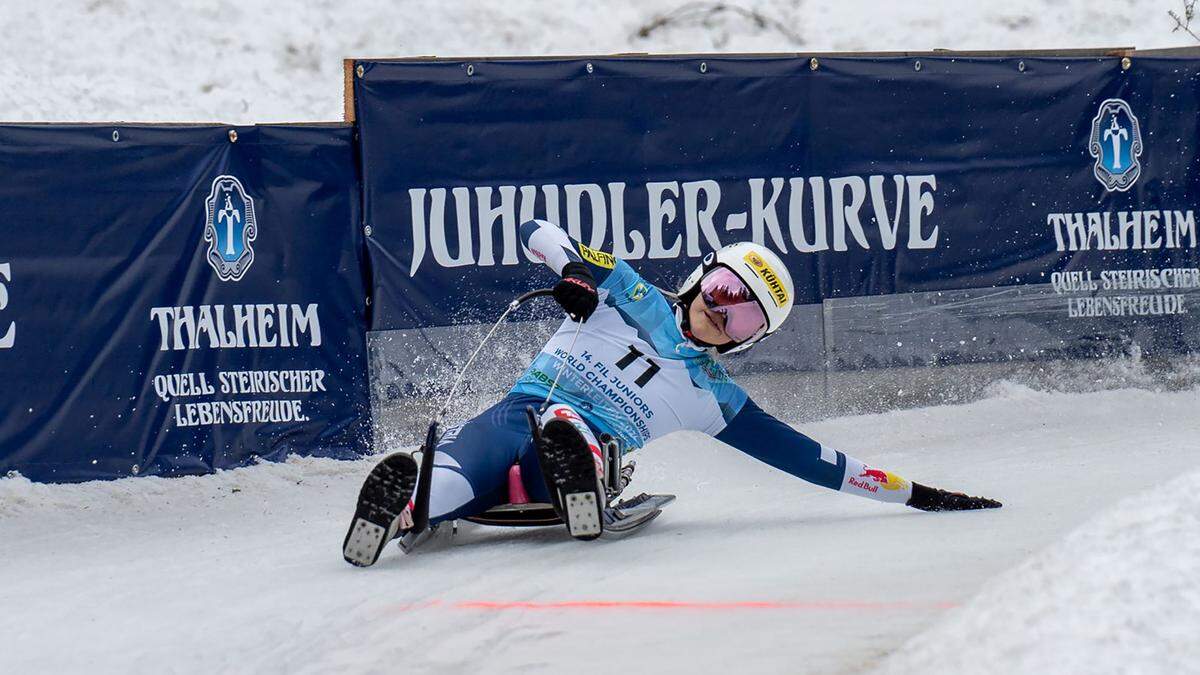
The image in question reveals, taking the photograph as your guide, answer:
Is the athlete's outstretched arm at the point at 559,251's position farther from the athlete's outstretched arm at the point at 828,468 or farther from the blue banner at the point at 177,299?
the blue banner at the point at 177,299

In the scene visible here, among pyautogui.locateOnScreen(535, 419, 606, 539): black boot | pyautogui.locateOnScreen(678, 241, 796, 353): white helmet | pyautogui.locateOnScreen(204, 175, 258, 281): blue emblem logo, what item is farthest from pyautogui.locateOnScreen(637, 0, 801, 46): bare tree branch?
pyautogui.locateOnScreen(535, 419, 606, 539): black boot

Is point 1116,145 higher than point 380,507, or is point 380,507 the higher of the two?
point 1116,145

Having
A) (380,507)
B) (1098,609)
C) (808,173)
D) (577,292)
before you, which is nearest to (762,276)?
(577,292)

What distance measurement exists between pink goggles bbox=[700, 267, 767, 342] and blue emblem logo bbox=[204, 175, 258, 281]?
3.07 meters

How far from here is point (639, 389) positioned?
15.4ft

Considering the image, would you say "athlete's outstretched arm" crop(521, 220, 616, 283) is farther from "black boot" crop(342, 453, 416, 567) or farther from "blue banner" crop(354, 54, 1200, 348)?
"blue banner" crop(354, 54, 1200, 348)

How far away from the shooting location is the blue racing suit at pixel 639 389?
461 cm

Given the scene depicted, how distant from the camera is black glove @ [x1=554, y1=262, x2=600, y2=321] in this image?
434cm

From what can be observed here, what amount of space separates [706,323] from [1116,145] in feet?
13.9

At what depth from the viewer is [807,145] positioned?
734 centimetres

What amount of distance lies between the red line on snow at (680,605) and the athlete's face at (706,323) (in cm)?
158

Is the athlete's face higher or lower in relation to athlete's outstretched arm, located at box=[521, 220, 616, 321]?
lower

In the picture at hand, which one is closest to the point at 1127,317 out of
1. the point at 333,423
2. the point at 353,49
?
the point at 333,423

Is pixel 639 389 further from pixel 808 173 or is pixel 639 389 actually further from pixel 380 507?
pixel 808 173
